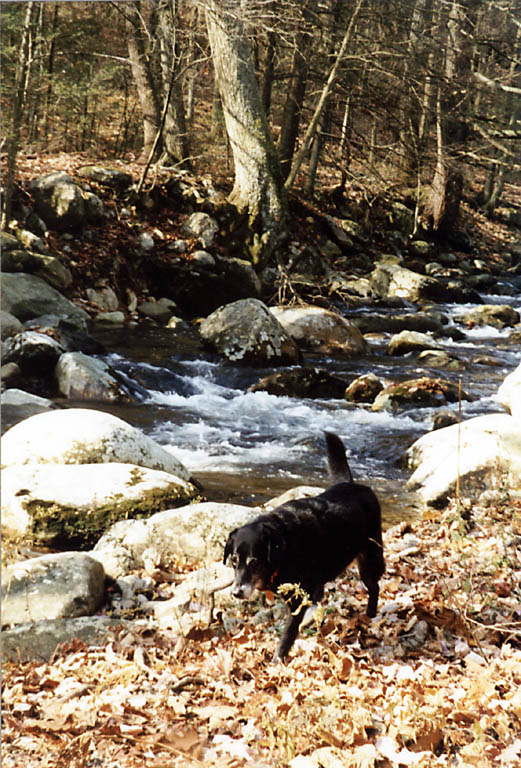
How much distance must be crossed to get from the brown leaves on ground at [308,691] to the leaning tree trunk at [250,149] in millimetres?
9211

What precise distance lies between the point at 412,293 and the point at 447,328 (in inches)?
120

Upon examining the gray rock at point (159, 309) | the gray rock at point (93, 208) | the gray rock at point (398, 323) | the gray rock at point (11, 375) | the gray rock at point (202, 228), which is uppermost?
the gray rock at point (93, 208)

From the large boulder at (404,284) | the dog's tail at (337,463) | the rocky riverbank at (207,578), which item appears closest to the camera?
the rocky riverbank at (207,578)

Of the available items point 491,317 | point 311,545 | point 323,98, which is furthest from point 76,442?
point 491,317

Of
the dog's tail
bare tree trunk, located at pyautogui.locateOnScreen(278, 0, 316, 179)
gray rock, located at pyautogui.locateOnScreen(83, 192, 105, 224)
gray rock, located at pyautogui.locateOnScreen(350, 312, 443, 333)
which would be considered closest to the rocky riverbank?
the dog's tail

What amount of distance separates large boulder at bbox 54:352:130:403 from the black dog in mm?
3901

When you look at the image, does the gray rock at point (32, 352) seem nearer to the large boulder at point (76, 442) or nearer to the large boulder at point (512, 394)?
the large boulder at point (76, 442)

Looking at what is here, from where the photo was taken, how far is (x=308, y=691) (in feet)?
8.52

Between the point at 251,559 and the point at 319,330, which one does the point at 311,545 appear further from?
the point at 319,330

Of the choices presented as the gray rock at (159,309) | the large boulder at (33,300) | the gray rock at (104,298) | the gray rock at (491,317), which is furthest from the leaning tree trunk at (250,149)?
the gray rock at (491,317)

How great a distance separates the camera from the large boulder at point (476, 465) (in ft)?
16.7


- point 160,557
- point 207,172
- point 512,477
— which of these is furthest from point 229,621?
point 207,172

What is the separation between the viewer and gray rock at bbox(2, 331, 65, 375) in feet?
23.6

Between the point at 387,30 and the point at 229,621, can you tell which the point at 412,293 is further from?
the point at 229,621
